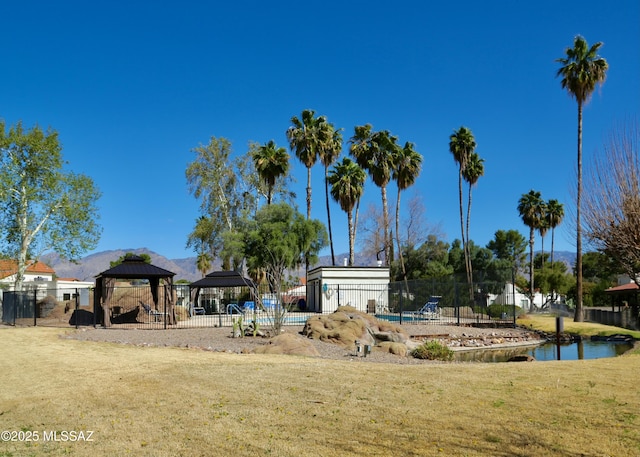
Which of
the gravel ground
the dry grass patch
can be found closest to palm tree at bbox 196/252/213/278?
the gravel ground

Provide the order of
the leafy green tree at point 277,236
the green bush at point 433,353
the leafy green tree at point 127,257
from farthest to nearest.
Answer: the leafy green tree at point 277,236, the leafy green tree at point 127,257, the green bush at point 433,353

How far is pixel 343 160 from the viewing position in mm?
45656

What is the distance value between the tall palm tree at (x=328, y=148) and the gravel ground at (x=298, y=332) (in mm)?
20746

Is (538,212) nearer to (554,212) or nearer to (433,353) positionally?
(554,212)

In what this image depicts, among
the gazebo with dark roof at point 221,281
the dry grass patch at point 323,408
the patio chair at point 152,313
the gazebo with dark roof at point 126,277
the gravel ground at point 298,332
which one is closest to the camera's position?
the dry grass patch at point 323,408

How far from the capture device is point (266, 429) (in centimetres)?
640

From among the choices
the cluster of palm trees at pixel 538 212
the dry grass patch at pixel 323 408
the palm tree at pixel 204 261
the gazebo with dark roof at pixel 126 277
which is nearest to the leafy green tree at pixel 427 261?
the cluster of palm trees at pixel 538 212

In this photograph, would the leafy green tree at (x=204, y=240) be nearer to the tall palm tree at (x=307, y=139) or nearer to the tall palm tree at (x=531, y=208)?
the tall palm tree at (x=307, y=139)

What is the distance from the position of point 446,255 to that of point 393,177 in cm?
1822

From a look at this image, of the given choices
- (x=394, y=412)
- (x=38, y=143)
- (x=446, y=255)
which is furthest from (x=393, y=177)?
(x=394, y=412)

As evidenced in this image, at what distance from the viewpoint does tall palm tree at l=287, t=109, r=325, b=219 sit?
43.8m

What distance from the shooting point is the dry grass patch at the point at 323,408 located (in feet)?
18.9

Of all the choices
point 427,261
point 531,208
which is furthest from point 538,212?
point 427,261

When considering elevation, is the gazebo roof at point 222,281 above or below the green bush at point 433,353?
above
